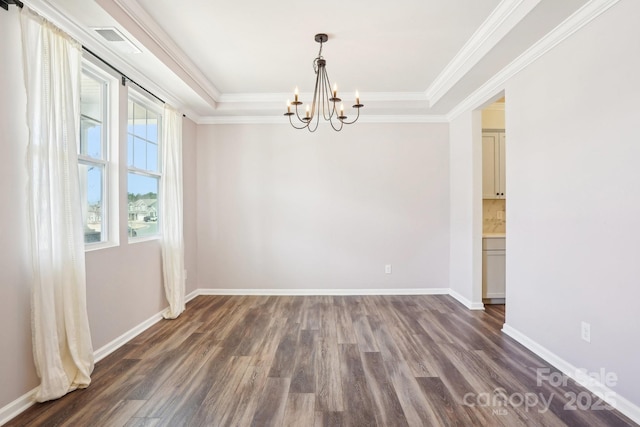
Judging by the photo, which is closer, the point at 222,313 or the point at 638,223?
the point at 638,223

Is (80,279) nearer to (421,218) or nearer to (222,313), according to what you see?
(222,313)

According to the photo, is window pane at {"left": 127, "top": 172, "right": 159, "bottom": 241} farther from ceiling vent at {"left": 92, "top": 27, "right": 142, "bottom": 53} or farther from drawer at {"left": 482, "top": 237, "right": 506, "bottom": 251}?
drawer at {"left": 482, "top": 237, "right": 506, "bottom": 251}

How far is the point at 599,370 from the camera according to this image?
84.8 inches

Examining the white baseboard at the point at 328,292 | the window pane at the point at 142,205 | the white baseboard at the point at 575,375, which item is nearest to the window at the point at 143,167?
the window pane at the point at 142,205

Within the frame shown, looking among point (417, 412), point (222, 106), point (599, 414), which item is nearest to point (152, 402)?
point (417, 412)

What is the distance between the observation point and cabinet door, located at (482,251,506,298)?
4207mm

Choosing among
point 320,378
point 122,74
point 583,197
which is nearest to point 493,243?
point 583,197

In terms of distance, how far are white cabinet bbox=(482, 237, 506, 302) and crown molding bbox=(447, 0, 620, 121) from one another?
5.73 feet

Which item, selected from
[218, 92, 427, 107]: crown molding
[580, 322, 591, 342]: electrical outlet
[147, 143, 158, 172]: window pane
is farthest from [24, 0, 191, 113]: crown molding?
[580, 322, 591, 342]: electrical outlet

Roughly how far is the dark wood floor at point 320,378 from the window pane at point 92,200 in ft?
3.56

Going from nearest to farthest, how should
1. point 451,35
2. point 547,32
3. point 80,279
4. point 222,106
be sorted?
point 80,279 < point 547,32 < point 451,35 < point 222,106

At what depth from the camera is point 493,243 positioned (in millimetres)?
4211

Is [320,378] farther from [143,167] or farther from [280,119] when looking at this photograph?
[280,119]

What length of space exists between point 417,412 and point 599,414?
3.65ft
